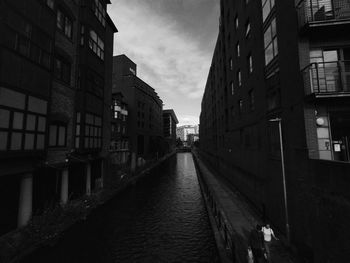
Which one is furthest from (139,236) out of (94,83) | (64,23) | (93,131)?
(64,23)

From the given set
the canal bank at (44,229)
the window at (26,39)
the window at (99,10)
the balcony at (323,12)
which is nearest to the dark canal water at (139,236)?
the canal bank at (44,229)

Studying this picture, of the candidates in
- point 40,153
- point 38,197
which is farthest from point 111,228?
point 40,153

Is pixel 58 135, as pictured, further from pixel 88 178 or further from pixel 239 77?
pixel 239 77

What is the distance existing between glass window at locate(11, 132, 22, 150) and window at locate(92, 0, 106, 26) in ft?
51.6

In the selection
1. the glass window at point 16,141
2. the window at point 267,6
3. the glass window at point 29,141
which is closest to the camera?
the glass window at point 16,141

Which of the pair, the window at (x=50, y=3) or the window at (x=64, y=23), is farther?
the window at (x=64, y=23)

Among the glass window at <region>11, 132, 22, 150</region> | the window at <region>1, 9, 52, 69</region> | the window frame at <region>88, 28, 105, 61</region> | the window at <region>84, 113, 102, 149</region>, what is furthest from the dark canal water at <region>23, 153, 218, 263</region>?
the window frame at <region>88, 28, 105, 61</region>

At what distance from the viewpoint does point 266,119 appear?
45.2ft

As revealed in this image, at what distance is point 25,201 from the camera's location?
39.0ft

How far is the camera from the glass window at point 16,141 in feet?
33.2

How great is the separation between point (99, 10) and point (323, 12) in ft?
68.1

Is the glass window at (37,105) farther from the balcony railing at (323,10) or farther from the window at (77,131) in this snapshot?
the balcony railing at (323,10)

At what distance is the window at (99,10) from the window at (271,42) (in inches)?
673

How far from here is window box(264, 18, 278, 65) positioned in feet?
40.8
